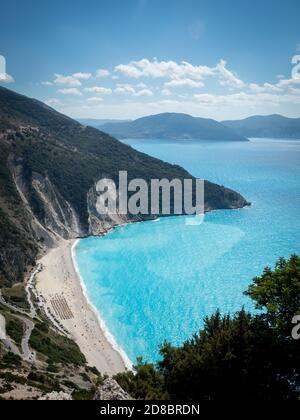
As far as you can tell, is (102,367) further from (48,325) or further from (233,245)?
(233,245)

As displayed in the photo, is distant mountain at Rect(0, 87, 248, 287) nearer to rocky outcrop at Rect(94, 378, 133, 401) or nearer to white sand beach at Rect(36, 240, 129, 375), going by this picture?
white sand beach at Rect(36, 240, 129, 375)

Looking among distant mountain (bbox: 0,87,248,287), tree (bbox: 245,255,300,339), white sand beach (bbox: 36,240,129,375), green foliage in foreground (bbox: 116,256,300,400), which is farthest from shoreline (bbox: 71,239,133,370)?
tree (bbox: 245,255,300,339)

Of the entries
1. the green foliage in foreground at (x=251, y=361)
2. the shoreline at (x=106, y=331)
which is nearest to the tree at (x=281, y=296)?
the green foliage in foreground at (x=251, y=361)

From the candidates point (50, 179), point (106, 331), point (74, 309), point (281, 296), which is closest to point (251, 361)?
point (281, 296)

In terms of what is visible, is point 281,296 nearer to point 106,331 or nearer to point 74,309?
point 106,331

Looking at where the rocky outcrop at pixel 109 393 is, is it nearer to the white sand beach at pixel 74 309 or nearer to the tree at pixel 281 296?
the tree at pixel 281 296

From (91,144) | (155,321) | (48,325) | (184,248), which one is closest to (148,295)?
(155,321)
